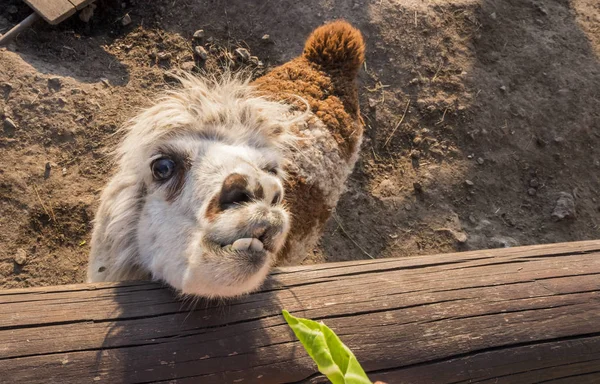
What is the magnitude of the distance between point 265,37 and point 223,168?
2.99 meters

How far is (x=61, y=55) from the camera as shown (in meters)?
3.78

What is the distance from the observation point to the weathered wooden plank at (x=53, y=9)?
3.64m

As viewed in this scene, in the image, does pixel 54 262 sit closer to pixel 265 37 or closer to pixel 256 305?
pixel 256 305

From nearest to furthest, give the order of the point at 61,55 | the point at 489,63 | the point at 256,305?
1. the point at 256,305
2. the point at 61,55
3. the point at 489,63

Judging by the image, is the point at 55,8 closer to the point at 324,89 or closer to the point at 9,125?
the point at 9,125

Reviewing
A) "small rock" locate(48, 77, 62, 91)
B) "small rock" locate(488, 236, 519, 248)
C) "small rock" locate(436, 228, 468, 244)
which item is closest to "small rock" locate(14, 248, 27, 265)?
"small rock" locate(48, 77, 62, 91)

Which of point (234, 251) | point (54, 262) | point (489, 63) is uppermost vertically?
point (234, 251)

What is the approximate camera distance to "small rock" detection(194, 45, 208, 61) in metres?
4.03

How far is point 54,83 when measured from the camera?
3.51 m

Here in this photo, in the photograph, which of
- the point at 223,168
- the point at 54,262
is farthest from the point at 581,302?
the point at 54,262

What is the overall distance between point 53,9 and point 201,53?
1.19 m

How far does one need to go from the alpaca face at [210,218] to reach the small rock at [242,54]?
2421 millimetres

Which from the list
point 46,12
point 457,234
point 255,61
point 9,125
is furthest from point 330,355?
point 46,12

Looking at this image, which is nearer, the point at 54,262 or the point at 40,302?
the point at 40,302
